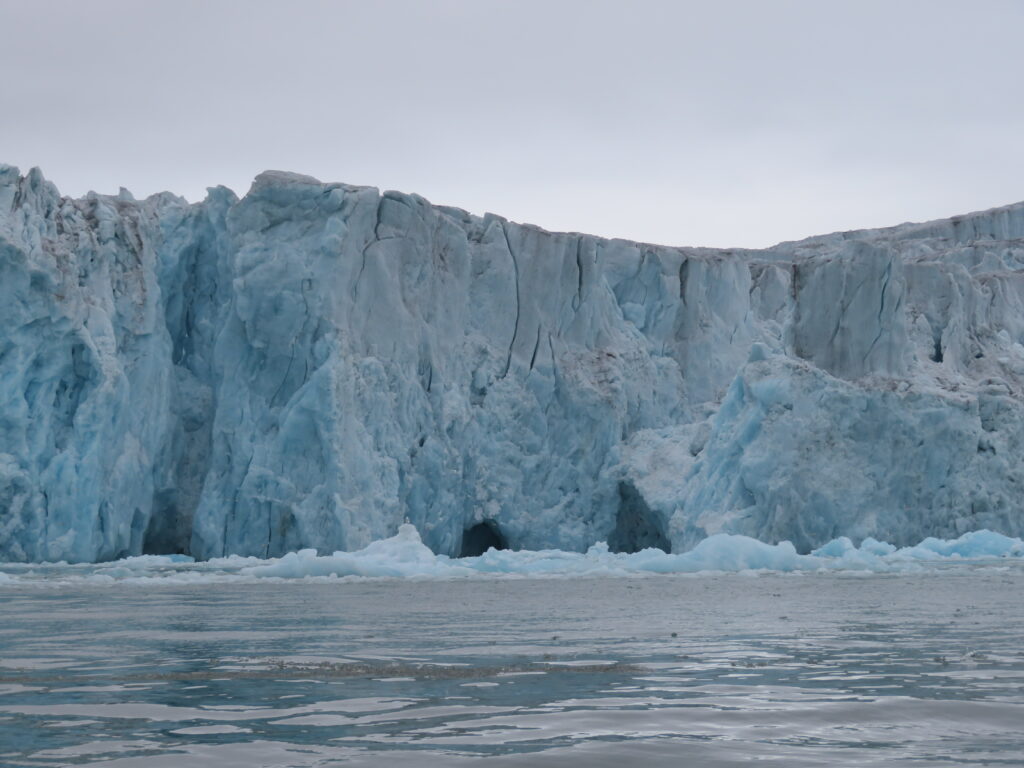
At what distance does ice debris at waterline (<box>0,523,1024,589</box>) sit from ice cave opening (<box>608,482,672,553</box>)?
497 centimetres

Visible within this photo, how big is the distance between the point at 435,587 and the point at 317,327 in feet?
32.8

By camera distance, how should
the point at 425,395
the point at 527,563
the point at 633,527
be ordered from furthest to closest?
the point at 633,527 < the point at 425,395 < the point at 527,563

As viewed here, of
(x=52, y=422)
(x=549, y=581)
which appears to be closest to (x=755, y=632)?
(x=549, y=581)

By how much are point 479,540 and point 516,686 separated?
22.6 metres

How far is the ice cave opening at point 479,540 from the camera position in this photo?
2635cm

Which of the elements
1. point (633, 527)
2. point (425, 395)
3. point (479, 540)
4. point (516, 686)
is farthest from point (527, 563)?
point (516, 686)

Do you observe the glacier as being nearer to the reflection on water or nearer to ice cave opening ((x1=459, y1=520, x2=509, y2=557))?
ice cave opening ((x1=459, y1=520, x2=509, y2=557))

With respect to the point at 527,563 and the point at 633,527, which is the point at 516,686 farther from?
the point at 633,527

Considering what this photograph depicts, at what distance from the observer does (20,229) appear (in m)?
21.5

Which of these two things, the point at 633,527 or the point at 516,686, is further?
the point at 633,527

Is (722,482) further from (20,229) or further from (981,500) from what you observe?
(20,229)

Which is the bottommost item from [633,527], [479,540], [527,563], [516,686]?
[479,540]

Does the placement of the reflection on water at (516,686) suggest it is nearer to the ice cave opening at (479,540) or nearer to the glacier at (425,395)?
the glacier at (425,395)

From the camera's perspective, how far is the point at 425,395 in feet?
78.2
